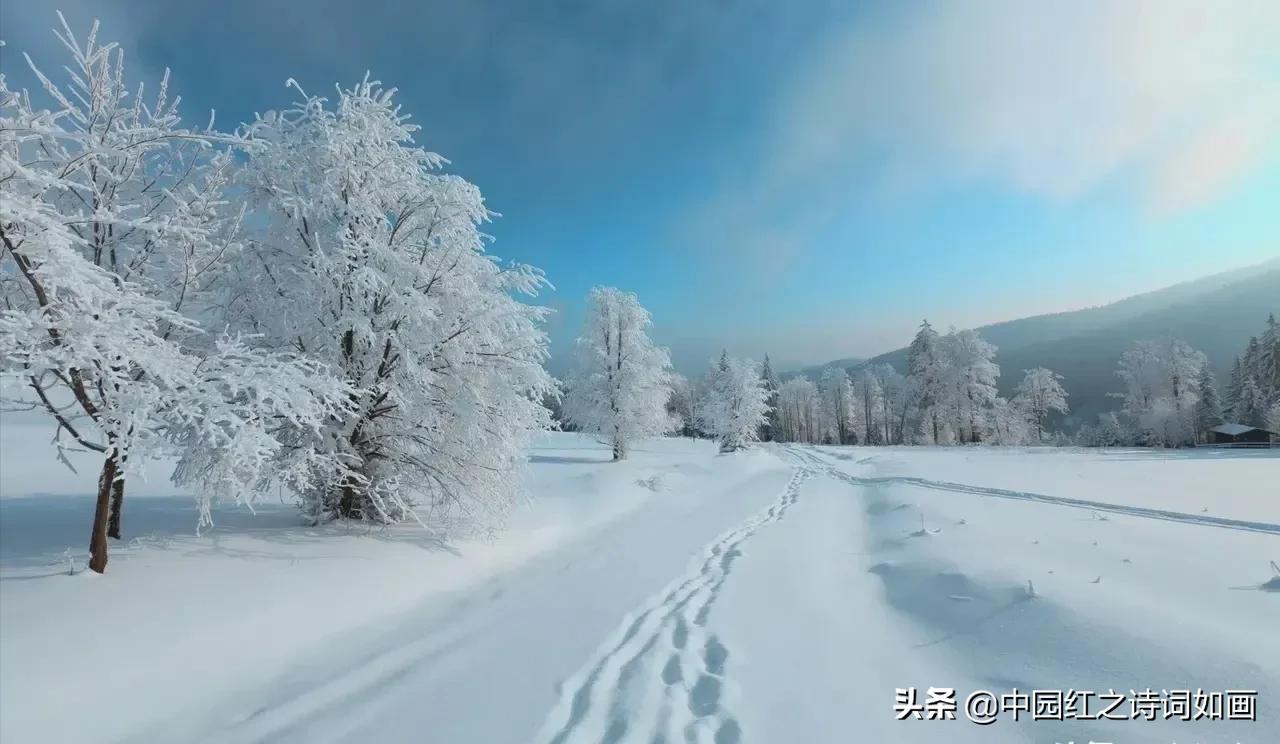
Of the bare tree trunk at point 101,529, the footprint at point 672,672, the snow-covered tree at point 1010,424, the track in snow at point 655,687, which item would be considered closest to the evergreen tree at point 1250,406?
the snow-covered tree at point 1010,424

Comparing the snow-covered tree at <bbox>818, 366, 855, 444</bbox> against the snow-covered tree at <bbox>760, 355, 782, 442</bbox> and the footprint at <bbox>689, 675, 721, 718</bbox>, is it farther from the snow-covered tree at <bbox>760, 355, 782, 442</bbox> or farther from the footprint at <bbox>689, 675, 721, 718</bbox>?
the footprint at <bbox>689, 675, 721, 718</bbox>

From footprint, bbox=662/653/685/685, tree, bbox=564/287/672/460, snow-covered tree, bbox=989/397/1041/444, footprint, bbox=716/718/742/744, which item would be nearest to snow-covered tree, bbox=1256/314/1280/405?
snow-covered tree, bbox=989/397/1041/444

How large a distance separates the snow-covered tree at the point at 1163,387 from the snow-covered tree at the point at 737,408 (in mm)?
33249

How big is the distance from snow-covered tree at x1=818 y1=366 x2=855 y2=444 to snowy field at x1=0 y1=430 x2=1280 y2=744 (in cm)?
7151

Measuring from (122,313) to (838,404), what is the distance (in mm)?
82283

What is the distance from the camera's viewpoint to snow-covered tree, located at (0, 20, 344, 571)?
445 cm

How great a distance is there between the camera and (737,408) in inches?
1650

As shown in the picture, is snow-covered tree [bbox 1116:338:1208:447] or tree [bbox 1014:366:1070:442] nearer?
snow-covered tree [bbox 1116:338:1208:447]

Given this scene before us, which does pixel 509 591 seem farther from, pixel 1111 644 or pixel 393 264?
pixel 1111 644

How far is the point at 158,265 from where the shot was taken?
755 centimetres

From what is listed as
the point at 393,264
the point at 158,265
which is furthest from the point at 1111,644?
the point at 158,265

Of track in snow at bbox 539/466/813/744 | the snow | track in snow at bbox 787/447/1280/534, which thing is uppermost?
the snow

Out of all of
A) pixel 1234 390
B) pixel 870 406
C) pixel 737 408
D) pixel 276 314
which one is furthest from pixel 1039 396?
pixel 276 314

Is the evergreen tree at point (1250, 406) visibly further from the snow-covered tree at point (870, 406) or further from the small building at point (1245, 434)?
the snow-covered tree at point (870, 406)
